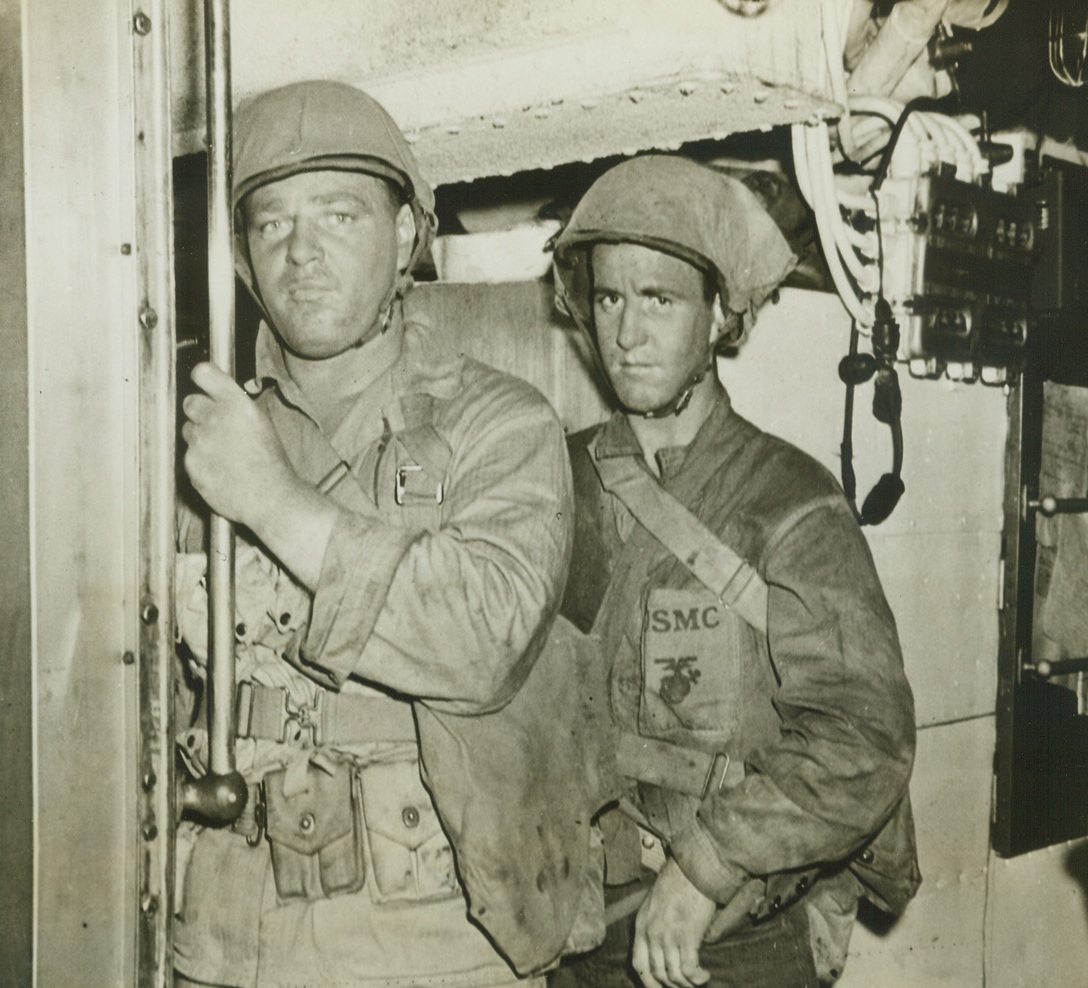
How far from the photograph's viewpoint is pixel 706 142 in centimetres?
188

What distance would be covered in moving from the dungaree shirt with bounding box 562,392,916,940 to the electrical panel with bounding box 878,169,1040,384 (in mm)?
330

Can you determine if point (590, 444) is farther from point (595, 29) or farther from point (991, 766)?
point (991, 766)

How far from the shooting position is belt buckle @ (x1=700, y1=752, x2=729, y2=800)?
171 centimetres

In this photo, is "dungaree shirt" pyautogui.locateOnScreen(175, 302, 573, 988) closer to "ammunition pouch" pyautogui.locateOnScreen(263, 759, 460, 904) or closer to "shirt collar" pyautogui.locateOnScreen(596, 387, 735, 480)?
"ammunition pouch" pyautogui.locateOnScreen(263, 759, 460, 904)

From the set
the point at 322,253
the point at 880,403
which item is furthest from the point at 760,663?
the point at 322,253

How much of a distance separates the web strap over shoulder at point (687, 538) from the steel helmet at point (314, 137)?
1.97ft

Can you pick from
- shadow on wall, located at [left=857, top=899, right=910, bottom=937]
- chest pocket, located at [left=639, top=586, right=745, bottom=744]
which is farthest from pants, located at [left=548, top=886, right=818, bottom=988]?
chest pocket, located at [left=639, top=586, right=745, bottom=744]

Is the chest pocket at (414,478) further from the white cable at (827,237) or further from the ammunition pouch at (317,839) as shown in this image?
the white cable at (827,237)

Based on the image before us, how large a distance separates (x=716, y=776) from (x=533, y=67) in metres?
1.17

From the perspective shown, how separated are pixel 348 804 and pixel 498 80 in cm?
119

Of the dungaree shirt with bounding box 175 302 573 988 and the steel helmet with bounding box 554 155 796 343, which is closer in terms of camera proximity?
the dungaree shirt with bounding box 175 302 573 988

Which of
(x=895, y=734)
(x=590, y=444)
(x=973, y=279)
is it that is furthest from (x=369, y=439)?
(x=973, y=279)

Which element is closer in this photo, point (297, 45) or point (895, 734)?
point (895, 734)

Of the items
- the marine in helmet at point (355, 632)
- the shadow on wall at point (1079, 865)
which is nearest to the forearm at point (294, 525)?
the marine in helmet at point (355, 632)
